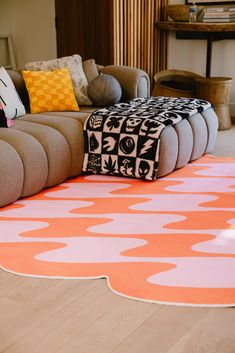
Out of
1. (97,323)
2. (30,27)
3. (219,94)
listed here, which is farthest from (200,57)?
(97,323)

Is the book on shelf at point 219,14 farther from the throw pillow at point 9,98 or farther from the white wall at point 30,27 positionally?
the throw pillow at point 9,98

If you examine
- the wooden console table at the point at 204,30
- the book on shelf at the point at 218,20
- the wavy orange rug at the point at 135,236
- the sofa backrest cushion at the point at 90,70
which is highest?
the book on shelf at the point at 218,20

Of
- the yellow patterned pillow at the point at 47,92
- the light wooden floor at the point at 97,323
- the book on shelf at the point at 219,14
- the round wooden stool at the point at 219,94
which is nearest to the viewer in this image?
the light wooden floor at the point at 97,323

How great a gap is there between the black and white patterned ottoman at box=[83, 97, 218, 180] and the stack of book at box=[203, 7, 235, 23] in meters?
1.85

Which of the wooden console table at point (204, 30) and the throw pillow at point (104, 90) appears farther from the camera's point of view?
the wooden console table at point (204, 30)

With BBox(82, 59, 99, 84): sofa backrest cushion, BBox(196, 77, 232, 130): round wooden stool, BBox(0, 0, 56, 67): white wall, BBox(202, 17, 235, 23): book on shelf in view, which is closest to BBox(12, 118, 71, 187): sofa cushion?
BBox(82, 59, 99, 84): sofa backrest cushion

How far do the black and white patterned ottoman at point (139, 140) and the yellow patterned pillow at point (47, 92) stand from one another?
13.7 inches

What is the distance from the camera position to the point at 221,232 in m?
2.71

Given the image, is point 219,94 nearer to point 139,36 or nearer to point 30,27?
point 139,36

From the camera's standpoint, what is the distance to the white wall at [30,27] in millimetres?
6730

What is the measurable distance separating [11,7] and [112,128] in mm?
4265

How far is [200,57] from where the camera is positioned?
5.89 metres

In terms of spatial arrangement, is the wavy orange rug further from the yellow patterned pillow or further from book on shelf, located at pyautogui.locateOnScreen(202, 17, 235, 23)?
book on shelf, located at pyautogui.locateOnScreen(202, 17, 235, 23)

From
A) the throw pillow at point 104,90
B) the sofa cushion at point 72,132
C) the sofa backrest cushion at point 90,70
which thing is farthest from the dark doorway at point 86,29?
the sofa cushion at point 72,132
